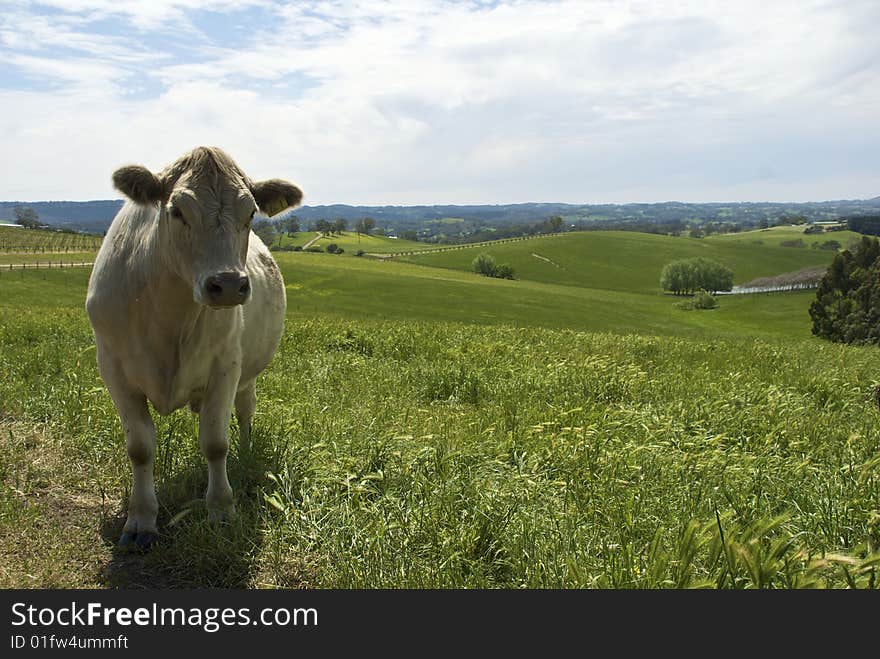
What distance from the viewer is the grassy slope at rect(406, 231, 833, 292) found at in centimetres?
12950

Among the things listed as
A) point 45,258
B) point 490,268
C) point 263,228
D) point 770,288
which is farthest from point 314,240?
point 263,228

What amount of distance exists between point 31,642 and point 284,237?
579 ft

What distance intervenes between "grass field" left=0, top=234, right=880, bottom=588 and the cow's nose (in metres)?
1.55

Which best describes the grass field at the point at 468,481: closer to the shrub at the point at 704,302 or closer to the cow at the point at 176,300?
the cow at the point at 176,300

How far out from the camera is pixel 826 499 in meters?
4.76

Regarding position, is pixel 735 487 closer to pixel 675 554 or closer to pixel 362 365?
pixel 675 554

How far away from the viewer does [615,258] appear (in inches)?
5571

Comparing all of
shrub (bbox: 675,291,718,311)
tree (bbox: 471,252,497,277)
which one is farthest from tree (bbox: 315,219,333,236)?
shrub (bbox: 675,291,718,311)

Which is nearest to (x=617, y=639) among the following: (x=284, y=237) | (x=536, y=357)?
(x=536, y=357)

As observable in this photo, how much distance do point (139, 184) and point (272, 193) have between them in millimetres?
958

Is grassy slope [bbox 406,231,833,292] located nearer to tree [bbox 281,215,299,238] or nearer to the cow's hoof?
tree [bbox 281,215,299,238]

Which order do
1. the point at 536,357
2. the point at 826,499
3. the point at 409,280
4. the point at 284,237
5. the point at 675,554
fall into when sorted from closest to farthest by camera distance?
the point at 675,554 < the point at 826,499 < the point at 536,357 < the point at 409,280 < the point at 284,237

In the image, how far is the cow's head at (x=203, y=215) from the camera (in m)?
4.24

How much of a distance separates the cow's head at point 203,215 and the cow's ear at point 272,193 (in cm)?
19
